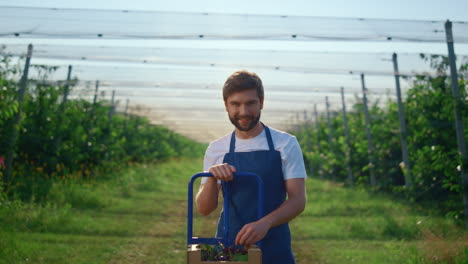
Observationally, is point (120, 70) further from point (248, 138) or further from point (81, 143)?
point (248, 138)

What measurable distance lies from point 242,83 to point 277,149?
1.05 ft

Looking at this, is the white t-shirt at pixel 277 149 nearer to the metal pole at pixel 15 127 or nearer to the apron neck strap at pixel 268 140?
the apron neck strap at pixel 268 140

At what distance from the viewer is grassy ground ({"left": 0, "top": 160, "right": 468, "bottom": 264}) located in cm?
457

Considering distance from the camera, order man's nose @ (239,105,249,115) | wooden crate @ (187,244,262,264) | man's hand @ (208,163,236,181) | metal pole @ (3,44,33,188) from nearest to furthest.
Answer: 1. wooden crate @ (187,244,262,264)
2. man's hand @ (208,163,236,181)
3. man's nose @ (239,105,249,115)
4. metal pole @ (3,44,33,188)

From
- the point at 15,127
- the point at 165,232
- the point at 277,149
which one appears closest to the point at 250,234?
the point at 277,149

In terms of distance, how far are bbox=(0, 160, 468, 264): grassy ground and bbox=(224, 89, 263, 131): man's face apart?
326 centimetres

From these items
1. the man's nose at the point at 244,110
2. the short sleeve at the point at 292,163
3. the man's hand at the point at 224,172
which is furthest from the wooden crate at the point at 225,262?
the man's nose at the point at 244,110

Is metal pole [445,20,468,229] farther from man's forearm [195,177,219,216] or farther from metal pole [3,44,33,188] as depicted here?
metal pole [3,44,33,188]

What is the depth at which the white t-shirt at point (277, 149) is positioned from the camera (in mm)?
1822

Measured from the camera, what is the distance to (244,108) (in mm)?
1763

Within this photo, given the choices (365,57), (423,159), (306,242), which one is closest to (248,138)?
(306,242)

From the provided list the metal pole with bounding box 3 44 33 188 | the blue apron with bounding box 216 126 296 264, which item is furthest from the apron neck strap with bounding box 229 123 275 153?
the metal pole with bounding box 3 44 33 188

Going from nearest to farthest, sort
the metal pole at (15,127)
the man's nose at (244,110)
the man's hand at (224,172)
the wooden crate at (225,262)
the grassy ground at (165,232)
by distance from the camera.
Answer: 1. the wooden crate at (225,262)
2. the man's hand at (224,172)
3. the man's nose at (244,110)
4. the grassy ground at (165,232)
5. the metal pole at (15,127)

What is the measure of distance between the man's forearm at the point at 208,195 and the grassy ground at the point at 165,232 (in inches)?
120
